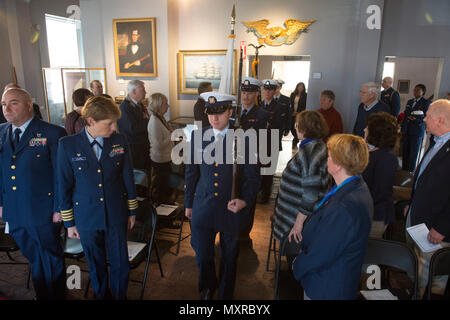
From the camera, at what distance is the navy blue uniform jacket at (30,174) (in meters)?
2.12

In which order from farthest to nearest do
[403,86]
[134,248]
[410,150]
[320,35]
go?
[403,86]
[320,35]
[410,150]
[134,248]

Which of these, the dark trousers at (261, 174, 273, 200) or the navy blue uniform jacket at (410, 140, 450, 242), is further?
the dark trousers at (261, 174, 273, 200)

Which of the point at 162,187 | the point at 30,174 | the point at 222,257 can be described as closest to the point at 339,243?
the point at 222,257

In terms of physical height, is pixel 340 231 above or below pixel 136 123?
below

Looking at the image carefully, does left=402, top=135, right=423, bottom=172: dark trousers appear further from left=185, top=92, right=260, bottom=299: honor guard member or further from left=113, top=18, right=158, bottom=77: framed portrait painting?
left=113, top=18, right=158, bottom=77: framed portrait painting

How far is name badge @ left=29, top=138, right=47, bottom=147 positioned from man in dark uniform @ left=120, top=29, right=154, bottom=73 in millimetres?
5348

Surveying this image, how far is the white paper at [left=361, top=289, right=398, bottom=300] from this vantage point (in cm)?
188

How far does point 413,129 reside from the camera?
592 centimetres

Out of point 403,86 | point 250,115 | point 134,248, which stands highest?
point 403,86

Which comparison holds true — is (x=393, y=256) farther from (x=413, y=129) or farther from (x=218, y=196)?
(x=413, y=129)

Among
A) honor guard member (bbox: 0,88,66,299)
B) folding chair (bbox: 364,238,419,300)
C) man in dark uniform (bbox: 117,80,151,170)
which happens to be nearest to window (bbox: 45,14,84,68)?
man in dark uniform (bbox: 117,80,151,170)

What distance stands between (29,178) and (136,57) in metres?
5.66

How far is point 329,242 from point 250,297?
146 centimetres

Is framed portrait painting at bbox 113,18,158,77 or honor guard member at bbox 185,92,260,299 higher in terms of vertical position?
framed portrait painting at bbox 113,18,158,77
